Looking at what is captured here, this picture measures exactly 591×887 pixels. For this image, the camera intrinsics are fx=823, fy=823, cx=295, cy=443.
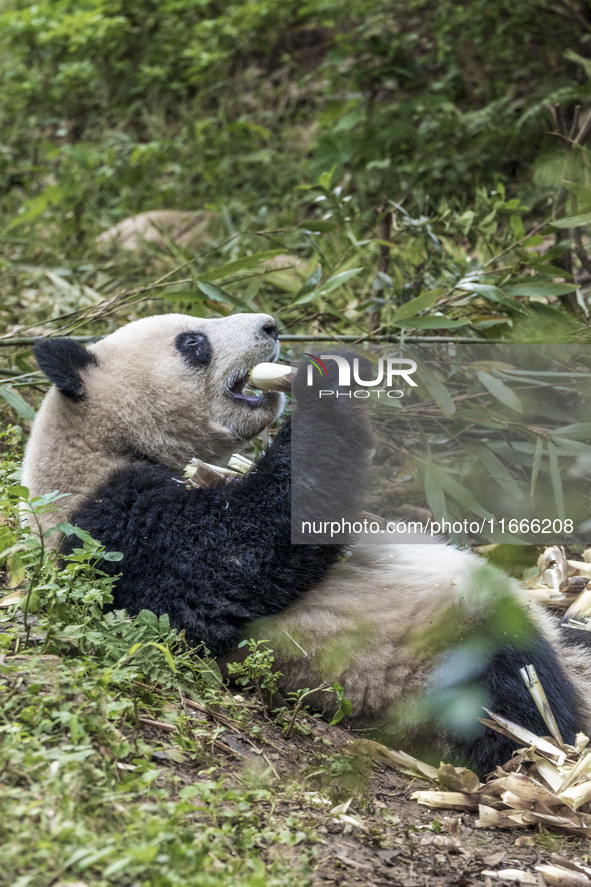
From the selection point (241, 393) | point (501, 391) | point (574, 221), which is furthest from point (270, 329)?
point (574, 221)

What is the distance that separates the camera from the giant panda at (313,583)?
2.63 m

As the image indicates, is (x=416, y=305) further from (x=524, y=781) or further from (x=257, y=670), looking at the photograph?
(x=524, y=781)

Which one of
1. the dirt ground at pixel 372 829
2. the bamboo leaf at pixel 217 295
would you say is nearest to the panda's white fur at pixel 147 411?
the bamboo leaf at pixel 217 295

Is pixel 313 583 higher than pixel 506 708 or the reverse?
higher

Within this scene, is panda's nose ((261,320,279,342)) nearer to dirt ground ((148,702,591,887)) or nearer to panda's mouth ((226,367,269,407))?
panda's mouth ((226,367,269,407))

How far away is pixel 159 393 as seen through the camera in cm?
320

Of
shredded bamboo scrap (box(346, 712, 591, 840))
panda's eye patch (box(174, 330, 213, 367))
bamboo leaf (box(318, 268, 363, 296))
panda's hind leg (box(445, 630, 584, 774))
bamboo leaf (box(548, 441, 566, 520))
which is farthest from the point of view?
bamboo leaf (box(318, 268, 363, 296))

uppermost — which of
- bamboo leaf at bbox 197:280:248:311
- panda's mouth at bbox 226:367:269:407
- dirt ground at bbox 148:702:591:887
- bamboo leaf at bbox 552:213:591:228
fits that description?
bamboo leaf at bbox 552:213:591:228

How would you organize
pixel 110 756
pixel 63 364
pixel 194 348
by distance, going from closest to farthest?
pixel 110 756 → pixel 63 364 → pixel 194 348

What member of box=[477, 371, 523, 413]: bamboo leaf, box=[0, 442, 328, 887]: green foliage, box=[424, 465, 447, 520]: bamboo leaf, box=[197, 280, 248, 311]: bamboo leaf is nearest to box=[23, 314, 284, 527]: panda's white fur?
box=[0, 442, 328, 887]: green foliage

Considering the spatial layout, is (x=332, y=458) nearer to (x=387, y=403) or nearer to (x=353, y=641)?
(x=353, y=641)

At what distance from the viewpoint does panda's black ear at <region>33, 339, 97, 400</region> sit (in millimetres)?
2977

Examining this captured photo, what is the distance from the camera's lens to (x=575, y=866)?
7.06ft

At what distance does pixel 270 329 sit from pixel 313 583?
115cm
